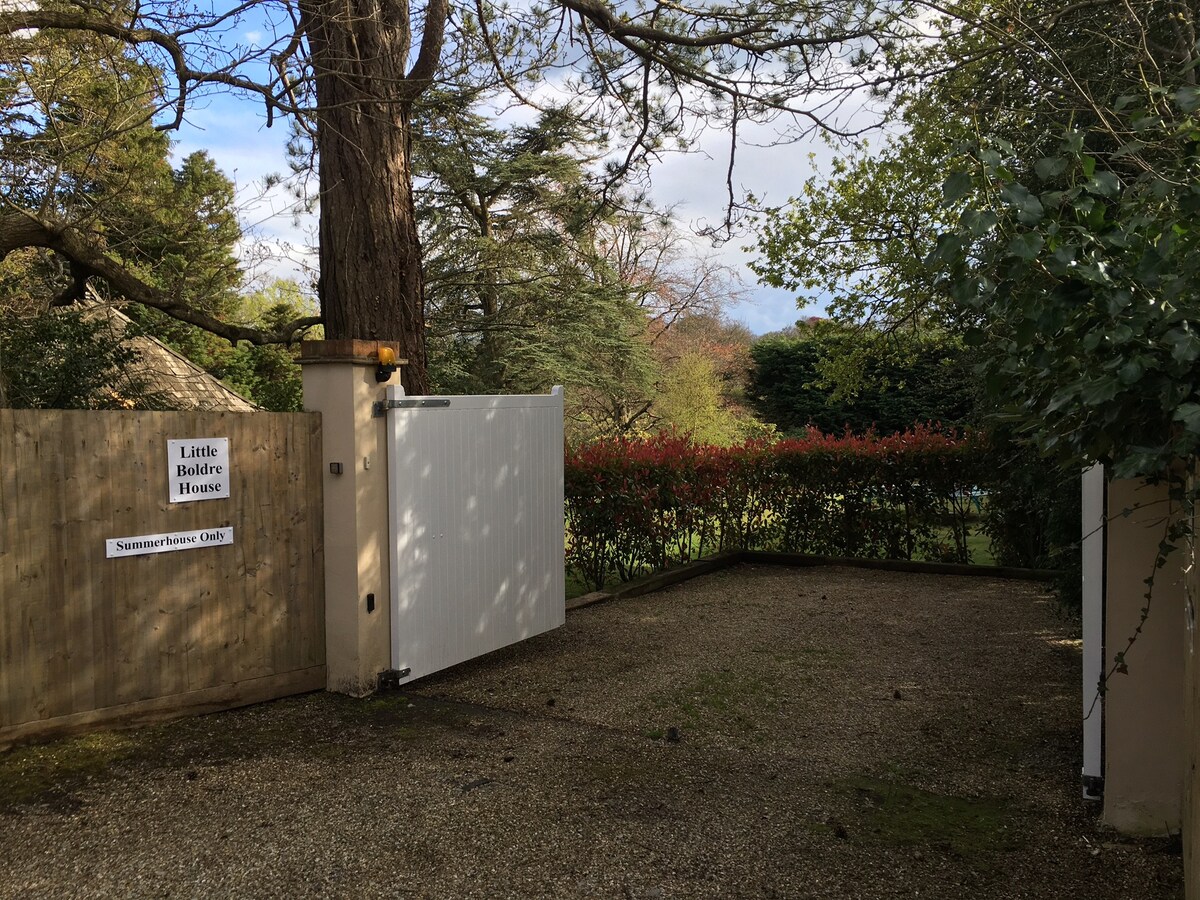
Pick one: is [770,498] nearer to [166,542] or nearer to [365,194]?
[365,194]

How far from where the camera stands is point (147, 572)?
4.79 meters

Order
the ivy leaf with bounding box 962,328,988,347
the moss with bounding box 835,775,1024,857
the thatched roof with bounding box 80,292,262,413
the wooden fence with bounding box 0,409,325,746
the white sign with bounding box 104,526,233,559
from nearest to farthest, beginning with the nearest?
the ivy leaf with bounding box 962,328,988,347, the moss with bounding box 835,775,1024,857, the wooden fence with bounding box 0,409,325,746, the white sign with bounding box 104,526,233,559, the thatched roof with bounding box 80,292,262,413

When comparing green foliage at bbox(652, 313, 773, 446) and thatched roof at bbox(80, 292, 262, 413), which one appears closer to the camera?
thatched roof at bbox(80, 292, 262, 413)

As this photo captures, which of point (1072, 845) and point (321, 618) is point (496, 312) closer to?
point (321, 618)

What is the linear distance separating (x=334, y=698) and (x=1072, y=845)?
3.91 meters

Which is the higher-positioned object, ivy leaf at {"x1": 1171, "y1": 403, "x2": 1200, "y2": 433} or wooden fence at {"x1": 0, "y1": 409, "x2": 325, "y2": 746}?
ivy leaf at {"x1": 1171, "y1": 403, "x2": 1200, "y2": 433}

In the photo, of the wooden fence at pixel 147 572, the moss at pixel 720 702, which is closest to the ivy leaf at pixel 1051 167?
the moss at pixel 720 702

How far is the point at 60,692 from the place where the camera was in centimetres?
448

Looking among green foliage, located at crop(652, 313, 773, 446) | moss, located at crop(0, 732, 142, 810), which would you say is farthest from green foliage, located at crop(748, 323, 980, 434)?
moss, located at crop(0, 732, 142, 810)

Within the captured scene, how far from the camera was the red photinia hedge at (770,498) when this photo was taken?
9.09 metres

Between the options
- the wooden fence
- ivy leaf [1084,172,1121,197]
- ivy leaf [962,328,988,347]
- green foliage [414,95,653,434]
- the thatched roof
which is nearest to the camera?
ivy leaf [1084,172,1121,197]

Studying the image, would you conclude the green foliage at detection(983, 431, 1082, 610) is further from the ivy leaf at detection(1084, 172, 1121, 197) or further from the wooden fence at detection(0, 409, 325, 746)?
the wooden fence at detection(0, 409, 325, 746)

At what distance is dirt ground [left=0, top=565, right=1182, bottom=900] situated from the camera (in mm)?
3285

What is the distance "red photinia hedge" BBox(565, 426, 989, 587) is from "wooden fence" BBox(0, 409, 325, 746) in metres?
3.80
